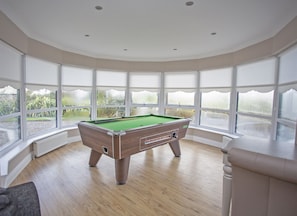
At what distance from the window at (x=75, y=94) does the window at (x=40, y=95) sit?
27cm

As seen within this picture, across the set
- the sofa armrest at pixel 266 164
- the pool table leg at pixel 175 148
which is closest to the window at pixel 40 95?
the pool table leg at pixel 175 148

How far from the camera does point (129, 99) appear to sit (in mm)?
5715

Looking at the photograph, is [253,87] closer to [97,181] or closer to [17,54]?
[97,181]

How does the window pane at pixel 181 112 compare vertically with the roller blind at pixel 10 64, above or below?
below

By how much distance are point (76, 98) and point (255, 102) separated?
4.78 m

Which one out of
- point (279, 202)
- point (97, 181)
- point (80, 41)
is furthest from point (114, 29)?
point (279, 202)

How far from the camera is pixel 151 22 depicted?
2881 millimetres

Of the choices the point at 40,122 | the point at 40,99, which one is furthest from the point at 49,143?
the point at 40,99

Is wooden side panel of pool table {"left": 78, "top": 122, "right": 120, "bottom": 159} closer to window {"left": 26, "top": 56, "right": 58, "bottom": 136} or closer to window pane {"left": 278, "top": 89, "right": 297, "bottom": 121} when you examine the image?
window {"left": 26, "top": 56, "right": 58, "bottom": 136}

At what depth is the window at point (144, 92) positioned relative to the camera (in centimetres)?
567

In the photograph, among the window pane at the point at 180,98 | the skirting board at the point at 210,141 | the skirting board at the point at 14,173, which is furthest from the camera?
the window pane at the point at 180,98

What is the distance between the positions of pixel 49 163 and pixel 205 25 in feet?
13.0

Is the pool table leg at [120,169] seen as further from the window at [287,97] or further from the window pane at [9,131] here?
the window at [287,97]

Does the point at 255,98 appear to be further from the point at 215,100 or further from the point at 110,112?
the point at 110,112
